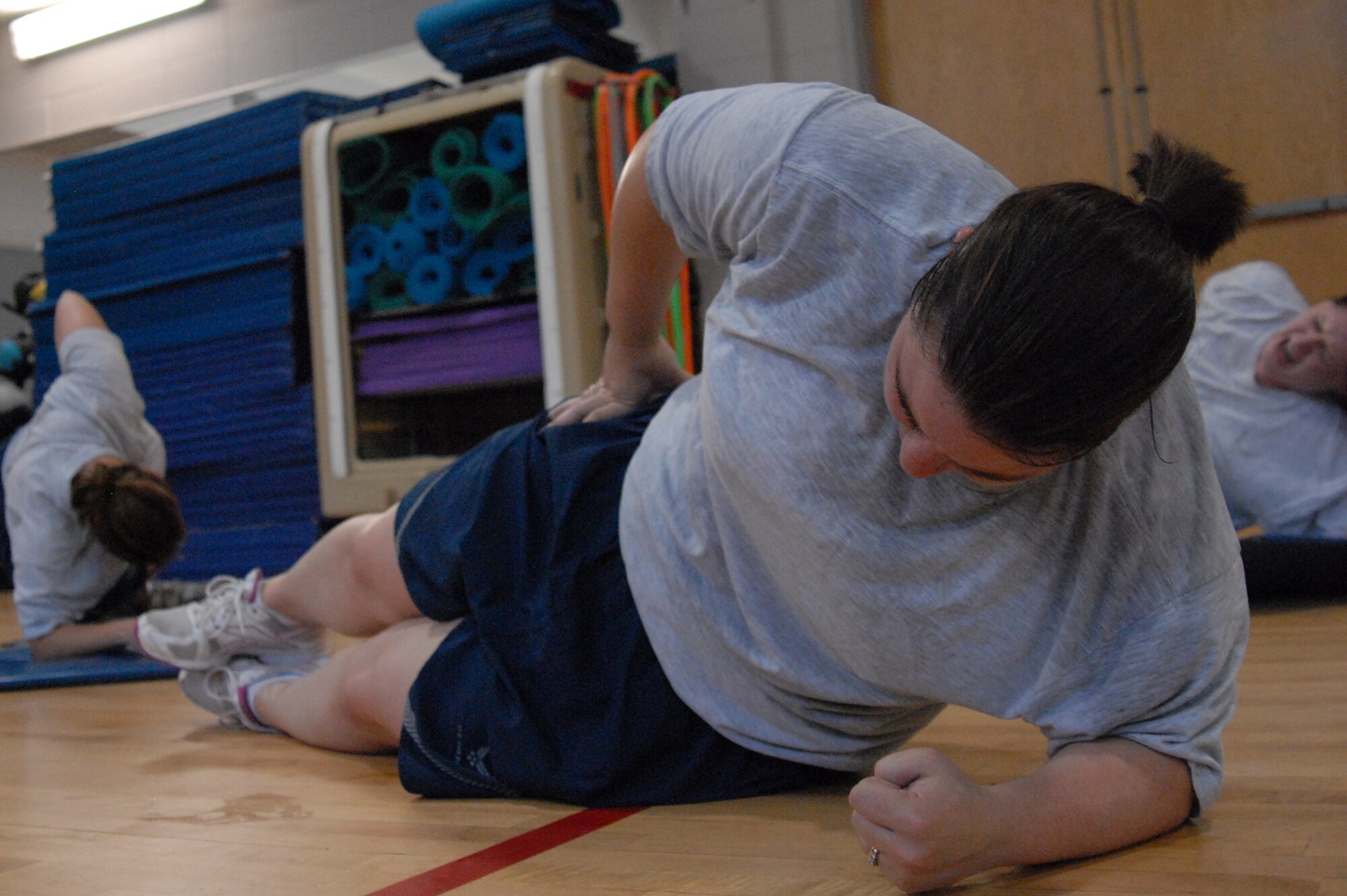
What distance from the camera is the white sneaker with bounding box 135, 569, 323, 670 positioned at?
1538mm

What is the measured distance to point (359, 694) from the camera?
1.30 metres

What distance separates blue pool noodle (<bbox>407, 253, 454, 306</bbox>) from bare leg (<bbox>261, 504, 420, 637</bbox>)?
1.61m

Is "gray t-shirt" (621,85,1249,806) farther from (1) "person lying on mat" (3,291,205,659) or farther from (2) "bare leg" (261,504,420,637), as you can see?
(1) "person lying on mat" (3,291,205,659)

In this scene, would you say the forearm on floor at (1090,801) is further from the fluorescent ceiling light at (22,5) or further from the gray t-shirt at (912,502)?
the fluorescent ceiling light at (22,5)

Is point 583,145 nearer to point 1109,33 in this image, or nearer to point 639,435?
point 1109,33

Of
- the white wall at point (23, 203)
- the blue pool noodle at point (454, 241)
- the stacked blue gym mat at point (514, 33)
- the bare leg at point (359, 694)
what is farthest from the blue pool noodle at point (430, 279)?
the white wall at point (23, 203)

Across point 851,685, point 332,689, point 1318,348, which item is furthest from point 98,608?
point 1318,348

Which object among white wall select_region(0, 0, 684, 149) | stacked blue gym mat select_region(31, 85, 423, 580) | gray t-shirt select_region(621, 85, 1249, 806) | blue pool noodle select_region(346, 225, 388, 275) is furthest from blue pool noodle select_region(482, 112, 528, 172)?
gray t-shirt select_region(621, 85, 1249, 806)

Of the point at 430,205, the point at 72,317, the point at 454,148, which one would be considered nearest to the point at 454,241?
the point at 430,205

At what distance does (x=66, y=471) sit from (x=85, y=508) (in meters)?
0.12

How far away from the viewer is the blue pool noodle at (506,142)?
2936 millimetres

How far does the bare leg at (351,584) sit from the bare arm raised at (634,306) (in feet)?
0.84

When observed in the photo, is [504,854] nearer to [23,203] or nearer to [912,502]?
[912,502]

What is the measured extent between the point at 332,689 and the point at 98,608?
1444 millimetres
